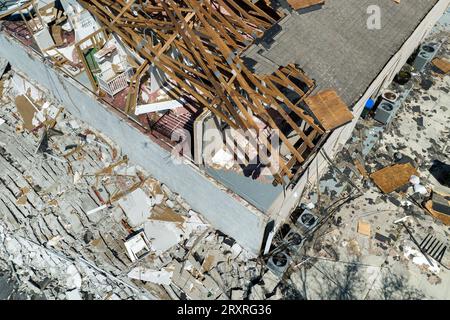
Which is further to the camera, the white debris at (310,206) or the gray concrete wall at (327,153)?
the white debris at (310,206)

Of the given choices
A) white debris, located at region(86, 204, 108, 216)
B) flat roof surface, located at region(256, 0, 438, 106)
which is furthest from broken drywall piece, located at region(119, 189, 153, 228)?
flat roof surface, located at region(256, 0, 438, 106)

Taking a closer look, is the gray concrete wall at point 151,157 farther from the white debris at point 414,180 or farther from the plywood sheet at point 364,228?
the white debris at point 414,180

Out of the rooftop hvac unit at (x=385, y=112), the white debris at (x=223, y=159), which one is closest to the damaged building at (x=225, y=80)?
the white debris at (x=223, y=159)

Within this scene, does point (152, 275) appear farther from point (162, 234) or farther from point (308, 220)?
point (308, 220)

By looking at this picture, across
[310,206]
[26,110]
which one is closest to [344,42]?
[310,206]
